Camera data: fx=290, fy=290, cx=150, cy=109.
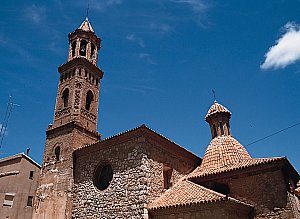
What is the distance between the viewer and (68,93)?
54.3 feet

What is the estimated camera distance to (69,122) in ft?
49.5

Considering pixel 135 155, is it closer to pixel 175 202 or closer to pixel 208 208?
pixel 175 202

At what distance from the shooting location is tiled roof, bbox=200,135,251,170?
13.5 meters

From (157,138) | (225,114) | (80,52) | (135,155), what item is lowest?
(135,155)

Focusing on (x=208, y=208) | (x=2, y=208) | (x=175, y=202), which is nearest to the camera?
(x=208, y=208)

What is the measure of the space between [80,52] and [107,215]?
10.1 meters

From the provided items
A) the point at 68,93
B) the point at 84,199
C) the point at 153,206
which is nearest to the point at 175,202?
the point at 153,206

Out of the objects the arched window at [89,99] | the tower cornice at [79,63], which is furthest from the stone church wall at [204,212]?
the tower cornice at [79,63]

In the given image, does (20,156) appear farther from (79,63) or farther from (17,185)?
(79,63)

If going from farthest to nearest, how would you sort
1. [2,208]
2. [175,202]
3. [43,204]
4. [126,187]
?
[2,208], [43,204], [126,187], [175,202]

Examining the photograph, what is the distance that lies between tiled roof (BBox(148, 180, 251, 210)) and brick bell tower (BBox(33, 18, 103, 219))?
4.75m

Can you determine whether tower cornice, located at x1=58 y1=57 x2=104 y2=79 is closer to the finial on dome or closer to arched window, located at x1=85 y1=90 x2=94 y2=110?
arched window, located at x1=85 y1=90 x2=94 y2=110

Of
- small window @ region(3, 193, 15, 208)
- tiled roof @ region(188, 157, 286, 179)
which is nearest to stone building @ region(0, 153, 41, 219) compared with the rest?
small window @ region(3, 193, 15, 208)

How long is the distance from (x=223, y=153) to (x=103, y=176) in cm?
585
